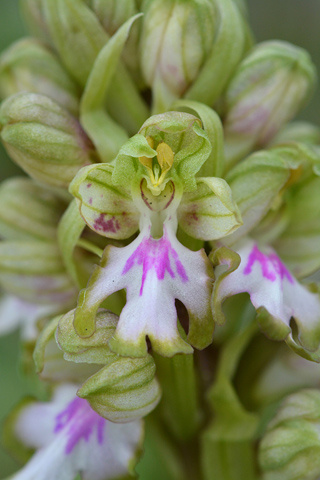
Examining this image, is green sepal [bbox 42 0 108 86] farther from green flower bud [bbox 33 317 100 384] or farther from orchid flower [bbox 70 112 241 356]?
green flower bud [bbox 33 317 100 384]

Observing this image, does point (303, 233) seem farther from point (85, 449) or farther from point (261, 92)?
point (85, 449)

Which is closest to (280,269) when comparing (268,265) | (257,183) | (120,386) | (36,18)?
(268,265)

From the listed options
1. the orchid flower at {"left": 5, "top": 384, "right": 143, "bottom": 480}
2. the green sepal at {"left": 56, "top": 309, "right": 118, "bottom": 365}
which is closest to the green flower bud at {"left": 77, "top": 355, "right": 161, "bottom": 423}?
the green sepal at {"left": 56, "top": 309, "right": 118, "bottom": 365}

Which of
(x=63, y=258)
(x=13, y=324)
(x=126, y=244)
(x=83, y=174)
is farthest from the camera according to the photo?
(x=13, y=324)

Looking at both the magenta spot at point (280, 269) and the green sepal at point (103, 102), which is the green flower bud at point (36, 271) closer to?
the green sepal at point (103, 102)

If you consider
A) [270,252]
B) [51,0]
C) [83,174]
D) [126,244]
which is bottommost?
[270,252]

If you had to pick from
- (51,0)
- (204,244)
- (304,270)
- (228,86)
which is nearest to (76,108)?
(51,0)

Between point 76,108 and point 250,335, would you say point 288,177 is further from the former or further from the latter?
point 76,108
